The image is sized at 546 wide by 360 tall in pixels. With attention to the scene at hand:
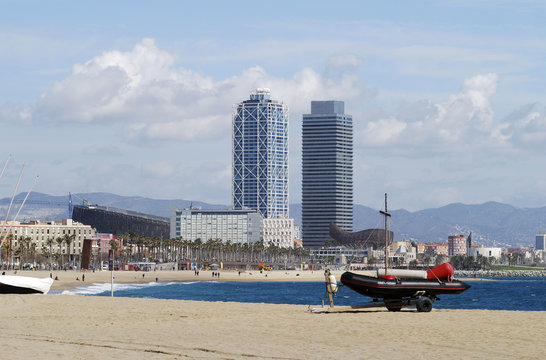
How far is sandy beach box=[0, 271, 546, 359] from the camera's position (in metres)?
24.0

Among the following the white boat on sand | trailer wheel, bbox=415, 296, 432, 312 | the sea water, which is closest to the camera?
trailer wheel, bbox=415, 296, 432, 312

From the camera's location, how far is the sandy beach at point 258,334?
24.0 meters

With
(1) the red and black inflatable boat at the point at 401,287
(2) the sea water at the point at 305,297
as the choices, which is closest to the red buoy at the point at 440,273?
(1) the red and black inflatable boat at the point at 401,287

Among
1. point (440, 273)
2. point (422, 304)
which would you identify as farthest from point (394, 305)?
point (440, 273)

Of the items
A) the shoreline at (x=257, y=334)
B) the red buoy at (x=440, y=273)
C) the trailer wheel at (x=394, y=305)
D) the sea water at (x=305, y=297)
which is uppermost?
the red buoy at (x=440, y=273)

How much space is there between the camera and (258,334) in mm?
29406

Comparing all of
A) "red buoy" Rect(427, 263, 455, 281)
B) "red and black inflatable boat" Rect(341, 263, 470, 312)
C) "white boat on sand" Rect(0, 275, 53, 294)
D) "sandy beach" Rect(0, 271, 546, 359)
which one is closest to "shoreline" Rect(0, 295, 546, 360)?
"sandy beach" Rect(0, 271, 546, 359)

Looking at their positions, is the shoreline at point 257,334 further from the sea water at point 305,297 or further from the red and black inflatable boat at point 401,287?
the sea water at point 305,297

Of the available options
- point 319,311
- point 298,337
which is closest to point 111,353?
point 298,337

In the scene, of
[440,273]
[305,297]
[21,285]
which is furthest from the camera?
[305,297]

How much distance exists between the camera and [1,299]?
164ft

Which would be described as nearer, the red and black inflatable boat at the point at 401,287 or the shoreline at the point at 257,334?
the shoreline at the point at 257,334

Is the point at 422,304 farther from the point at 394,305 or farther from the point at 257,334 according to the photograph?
the point at 257,334

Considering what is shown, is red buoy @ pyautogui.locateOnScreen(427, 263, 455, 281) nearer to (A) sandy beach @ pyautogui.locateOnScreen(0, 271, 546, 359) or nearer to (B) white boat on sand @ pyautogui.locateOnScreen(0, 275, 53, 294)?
(A) sandy beach @ pyautogui.locateOnScreen(0, 271, 546, 359)
